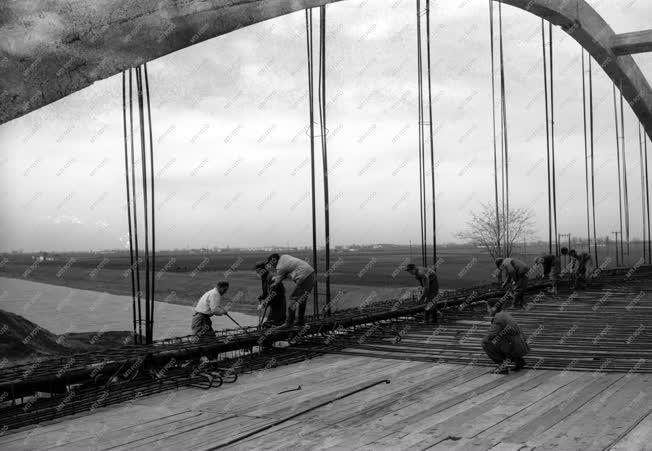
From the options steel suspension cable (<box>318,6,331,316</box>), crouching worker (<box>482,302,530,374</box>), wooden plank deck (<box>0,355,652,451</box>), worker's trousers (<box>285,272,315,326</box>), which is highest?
steel suspension cable (<box>318,6,331,316</box>)

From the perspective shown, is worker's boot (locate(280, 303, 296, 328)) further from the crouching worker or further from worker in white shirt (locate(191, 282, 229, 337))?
the crouching worker

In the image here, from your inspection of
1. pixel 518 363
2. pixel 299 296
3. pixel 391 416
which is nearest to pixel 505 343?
pixel 518 363

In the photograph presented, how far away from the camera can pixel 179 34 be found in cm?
492

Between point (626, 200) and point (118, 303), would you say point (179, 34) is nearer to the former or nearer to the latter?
point (626, 200)

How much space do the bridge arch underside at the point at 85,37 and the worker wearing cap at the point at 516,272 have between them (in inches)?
229

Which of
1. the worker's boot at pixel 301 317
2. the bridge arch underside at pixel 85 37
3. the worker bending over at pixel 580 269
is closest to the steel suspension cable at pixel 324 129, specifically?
the worker's boot at pixel 301 317

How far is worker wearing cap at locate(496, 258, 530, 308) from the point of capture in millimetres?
9781

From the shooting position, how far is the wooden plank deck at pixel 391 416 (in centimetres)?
358

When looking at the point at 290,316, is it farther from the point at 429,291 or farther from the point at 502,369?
the point at 502,369

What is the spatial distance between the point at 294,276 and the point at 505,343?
2.52 m

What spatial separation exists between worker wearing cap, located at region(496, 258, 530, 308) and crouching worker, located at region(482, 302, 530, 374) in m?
4.15

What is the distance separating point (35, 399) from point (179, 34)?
290cm

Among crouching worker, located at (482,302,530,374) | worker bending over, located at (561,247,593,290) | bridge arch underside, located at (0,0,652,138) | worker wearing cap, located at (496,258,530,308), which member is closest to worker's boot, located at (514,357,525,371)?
crouching worker, located at (482,302,530,374)

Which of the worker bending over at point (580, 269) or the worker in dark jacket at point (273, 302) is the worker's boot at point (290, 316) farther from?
the worker bending over at point (580, 269)
